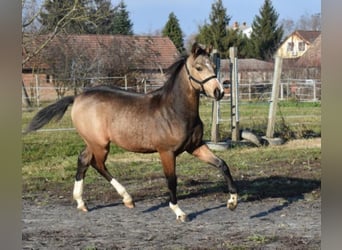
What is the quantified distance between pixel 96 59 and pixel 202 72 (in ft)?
19.3

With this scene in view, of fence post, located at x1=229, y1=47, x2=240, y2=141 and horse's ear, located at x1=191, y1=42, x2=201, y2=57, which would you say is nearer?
horse's ear, located at x1=191, y1=42, x2=201, y2=57

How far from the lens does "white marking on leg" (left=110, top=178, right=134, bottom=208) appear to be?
16.3 ft

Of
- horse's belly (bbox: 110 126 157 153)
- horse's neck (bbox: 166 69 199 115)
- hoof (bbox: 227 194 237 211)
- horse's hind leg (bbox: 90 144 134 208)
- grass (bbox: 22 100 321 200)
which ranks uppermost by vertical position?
horse's neck (bbox: 166 69 199 115)

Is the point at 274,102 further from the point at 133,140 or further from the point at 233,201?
the point at 133,140

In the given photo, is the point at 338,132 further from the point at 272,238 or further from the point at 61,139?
the point at 61,139

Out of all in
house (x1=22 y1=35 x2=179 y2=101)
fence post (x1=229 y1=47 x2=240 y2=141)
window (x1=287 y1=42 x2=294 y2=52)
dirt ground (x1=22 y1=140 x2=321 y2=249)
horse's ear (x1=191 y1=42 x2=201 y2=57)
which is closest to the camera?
dirt ground (x1=22 y1=140 x2=321 y2=249)

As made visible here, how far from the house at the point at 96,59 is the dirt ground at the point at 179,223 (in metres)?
3.14

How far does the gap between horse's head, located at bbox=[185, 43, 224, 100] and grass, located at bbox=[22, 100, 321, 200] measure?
1680 millimetres

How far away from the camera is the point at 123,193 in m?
5.00

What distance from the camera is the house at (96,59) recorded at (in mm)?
8961

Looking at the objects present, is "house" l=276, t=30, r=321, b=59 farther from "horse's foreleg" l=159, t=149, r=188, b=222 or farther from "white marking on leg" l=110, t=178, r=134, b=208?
"horse's foreleg" l=159, t=149, r=188, b=222

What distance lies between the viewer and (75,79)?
9805 millimetres

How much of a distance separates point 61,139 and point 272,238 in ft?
18.4

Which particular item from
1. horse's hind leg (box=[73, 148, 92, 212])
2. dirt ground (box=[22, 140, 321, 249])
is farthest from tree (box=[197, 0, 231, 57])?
horse's hind leg (box=[73, 148, 92, 212])
